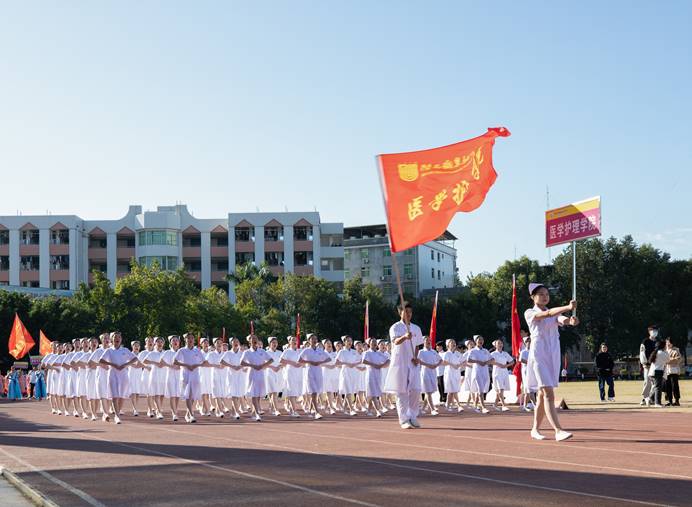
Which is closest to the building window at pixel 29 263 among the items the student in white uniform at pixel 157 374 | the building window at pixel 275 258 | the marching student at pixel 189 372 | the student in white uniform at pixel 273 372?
the building window at pixel 275 258

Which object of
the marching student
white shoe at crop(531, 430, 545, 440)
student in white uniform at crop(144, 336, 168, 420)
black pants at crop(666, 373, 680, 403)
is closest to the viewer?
white shoe at crop(531, 430, 545, 440)

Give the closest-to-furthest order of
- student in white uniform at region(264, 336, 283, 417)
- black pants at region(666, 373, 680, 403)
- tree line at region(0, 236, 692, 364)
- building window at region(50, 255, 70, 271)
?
student in white uniform at region(264, 336, 283, 417) → black pants at region(666, 373, 680, 403) → tree line at region(0, 236, 692, 364) → building window at region(50, 255, 70, 271)

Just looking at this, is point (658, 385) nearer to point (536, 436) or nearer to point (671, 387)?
point (671, 387)

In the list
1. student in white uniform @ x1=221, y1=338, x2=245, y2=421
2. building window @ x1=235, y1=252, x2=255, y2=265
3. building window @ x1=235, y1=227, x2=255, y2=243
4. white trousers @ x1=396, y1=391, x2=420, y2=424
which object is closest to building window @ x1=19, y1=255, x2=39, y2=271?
building window @ x1=235, y1=252, x2=255, y2=265

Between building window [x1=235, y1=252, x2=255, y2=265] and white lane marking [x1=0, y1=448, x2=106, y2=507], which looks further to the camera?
building window [x1=235, y1=252, x2=255, y2=265]

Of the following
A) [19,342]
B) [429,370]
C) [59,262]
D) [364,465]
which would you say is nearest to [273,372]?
[429,370]

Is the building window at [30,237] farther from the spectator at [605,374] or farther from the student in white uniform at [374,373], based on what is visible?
the student in white uniform at [374,373]

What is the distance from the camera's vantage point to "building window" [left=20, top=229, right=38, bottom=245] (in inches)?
4109

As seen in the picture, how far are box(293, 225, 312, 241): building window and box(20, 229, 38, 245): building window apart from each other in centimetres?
2781

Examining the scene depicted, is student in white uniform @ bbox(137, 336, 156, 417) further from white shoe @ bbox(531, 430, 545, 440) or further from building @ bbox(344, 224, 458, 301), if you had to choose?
building @ bbox(344, 224, 458, 301)

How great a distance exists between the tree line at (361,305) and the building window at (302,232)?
23481 millimetres

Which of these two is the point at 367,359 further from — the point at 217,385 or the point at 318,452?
the point at 318,452

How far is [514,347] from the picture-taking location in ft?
95.2

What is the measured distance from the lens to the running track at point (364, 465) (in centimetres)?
861
